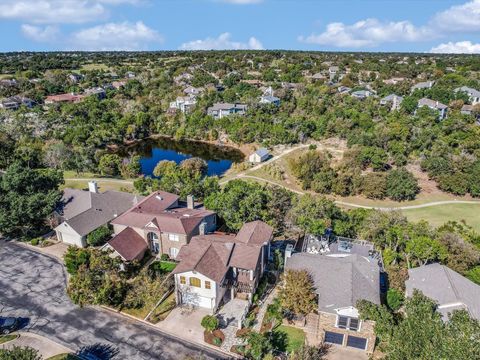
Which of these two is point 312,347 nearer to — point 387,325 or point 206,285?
point 387,325

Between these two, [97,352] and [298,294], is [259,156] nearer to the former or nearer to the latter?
[298,294]

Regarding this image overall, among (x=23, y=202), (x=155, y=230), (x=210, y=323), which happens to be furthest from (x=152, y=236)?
(x=23, y=202)

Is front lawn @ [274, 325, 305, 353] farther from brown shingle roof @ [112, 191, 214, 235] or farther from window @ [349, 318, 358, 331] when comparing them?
brown shingle roof @ [112, 191, 214, 235]

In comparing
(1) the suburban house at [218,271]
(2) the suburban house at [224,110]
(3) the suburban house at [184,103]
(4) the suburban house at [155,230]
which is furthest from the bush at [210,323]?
(3) the suburban house at [184,103]

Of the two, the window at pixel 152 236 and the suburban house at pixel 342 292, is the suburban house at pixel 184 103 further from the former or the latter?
the suburban house at pixel 342 292

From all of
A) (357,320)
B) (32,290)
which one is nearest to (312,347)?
(357,320)
